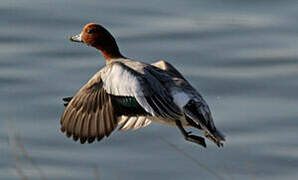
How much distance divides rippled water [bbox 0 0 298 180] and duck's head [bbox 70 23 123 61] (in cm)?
93

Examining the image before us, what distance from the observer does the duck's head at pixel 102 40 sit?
6.86m

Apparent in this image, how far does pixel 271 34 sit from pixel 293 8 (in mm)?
672

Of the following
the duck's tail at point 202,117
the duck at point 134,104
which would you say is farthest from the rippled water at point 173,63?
the duck at point 134,104

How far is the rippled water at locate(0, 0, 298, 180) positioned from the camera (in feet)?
23.8

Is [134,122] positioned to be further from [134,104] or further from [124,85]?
[124,85]

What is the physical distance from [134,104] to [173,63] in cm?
319

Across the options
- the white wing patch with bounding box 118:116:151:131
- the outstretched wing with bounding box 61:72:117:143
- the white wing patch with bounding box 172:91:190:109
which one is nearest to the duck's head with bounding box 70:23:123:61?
the white wing patch with bounding box 118:116:151:131

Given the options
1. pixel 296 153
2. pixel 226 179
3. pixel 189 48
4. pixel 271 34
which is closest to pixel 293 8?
pixel 271 34

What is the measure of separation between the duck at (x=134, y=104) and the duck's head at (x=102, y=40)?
71cm

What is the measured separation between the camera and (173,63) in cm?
897

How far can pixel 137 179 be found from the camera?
275 inches

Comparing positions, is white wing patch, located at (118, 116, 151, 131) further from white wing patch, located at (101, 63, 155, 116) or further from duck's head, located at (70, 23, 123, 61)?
white wing patch, located at (101, 63, 155, 116)

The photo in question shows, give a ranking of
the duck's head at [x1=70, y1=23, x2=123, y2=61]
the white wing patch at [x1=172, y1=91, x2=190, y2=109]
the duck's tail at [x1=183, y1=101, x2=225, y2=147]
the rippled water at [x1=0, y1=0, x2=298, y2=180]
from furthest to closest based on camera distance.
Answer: the rippled water at [x1=0, y1=0, x2=298, y2=180] → the duck's head at [x1=70, y1=23, x2=123, y2=61] → the white wing patch at [x1=172, y1=91, x2=190, y2=109] → the duck's tail at [x1=183, y1=101, x2=225, y2=147]

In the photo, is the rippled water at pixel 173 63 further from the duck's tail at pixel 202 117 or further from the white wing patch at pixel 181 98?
the white wing patch at pixel 181 98
